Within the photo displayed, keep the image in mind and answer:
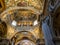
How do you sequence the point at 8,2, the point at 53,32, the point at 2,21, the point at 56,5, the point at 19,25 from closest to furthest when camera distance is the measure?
1. the point at 56,5
2. the point at 53,32
3. the point at 2,21
4. the point at 8,2
5. the point at 19,25

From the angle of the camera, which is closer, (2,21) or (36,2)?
(2,21)

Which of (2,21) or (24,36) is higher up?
(2,21)

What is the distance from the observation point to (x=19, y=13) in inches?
837

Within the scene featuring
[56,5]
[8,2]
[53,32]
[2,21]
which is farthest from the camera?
[8,2]

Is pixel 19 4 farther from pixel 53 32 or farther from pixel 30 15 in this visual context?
pixel 53 32

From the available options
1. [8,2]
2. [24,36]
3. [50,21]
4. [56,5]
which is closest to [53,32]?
[50,21]

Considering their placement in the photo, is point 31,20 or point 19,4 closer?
point 19,4

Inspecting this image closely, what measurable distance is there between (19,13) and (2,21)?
423cm

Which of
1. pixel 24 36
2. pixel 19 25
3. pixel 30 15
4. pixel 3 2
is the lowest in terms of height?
pixel 24 36

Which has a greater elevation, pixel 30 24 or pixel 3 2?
pixel 3 2

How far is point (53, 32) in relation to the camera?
32.2 ft

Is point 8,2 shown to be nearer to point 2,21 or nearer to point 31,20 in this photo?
point 2,21

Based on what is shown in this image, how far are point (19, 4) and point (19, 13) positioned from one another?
192 cm

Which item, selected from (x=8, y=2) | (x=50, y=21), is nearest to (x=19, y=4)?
(x=8, y=2)
